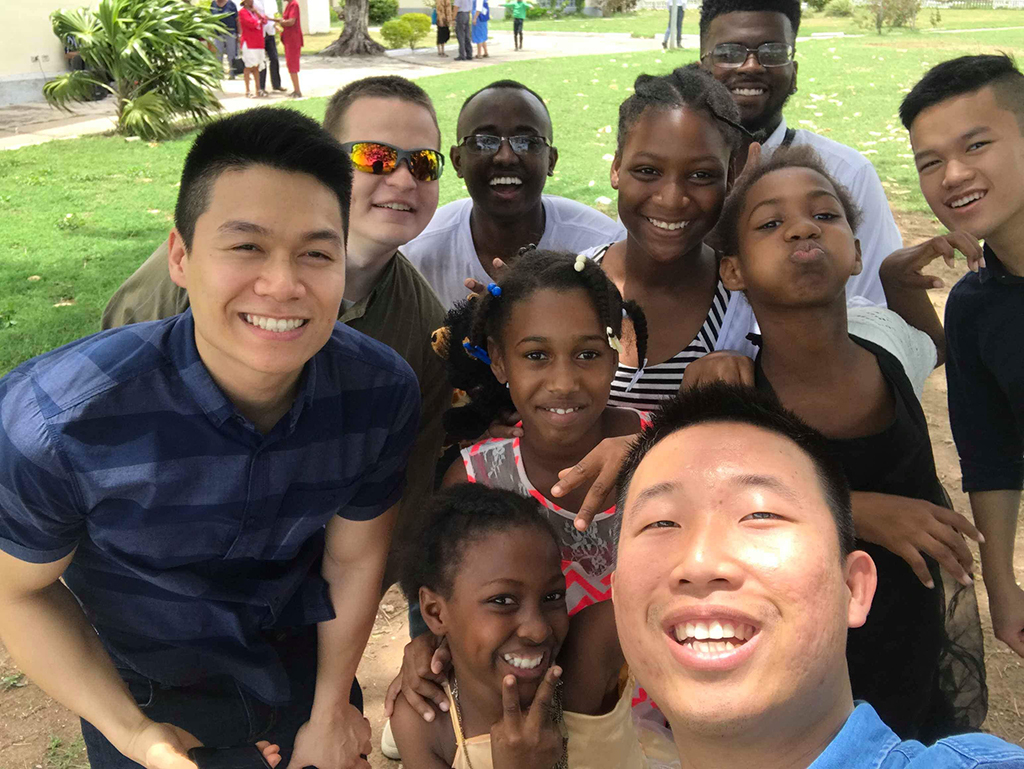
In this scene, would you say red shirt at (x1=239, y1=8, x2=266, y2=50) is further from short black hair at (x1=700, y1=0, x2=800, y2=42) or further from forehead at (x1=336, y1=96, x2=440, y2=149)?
forehead at (x1=336, y1=96, x2=440, y2=149)

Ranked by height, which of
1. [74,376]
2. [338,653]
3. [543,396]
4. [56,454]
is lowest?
[338,653]

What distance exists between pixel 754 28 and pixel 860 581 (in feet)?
9.59

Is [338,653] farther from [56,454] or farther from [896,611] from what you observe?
[896,611]

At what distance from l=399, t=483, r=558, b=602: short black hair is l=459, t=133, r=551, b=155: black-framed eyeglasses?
161cm

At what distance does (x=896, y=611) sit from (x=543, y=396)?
1.18 metres

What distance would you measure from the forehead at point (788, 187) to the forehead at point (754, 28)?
1577mm

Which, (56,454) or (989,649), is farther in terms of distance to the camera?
(989,649)

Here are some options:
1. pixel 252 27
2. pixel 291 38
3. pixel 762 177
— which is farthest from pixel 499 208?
pixel 291 38

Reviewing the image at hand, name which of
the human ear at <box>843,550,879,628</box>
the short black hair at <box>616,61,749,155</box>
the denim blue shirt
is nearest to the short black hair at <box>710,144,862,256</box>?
the short black hair at <box>616,61,749,155</box>

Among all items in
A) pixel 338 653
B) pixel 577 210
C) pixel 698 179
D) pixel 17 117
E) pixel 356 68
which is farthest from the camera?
pixel 356 68

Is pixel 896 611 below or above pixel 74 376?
below

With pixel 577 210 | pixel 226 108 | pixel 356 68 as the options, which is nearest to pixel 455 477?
pixel 577 210

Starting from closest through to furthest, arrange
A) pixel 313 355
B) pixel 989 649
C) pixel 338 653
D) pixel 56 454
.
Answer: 1. pixel 56 454
2. pixel 313 355
3. pixel 338 653
4. pixel 989 649

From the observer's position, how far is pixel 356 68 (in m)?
21.7
